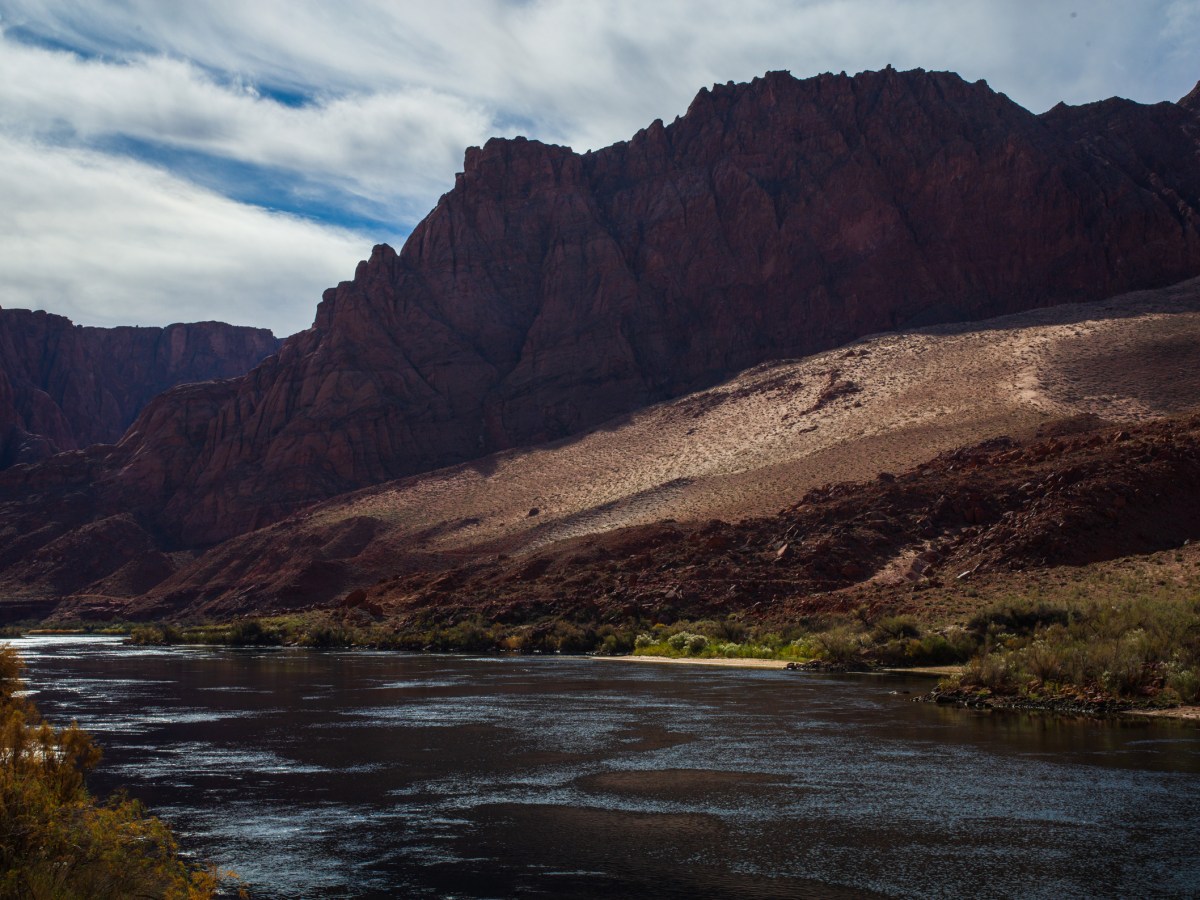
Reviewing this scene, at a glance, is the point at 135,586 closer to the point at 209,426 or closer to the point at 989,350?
the point at 209,426

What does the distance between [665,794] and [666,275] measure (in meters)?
98.5

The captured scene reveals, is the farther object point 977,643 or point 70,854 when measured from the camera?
point 977,643

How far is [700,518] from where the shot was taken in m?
66.5

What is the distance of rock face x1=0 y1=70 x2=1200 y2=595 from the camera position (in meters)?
101

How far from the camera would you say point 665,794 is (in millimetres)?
17391

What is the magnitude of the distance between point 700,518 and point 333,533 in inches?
1422

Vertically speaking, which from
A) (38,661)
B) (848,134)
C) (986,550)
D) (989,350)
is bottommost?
(38,661)

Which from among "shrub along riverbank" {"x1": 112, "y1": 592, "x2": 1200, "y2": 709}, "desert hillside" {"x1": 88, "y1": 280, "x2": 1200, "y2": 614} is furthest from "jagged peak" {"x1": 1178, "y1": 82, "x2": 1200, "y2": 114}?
"shrub along riverbank" {"x1": 112, "y1": 592, "x2": 1200, "y2": 709}

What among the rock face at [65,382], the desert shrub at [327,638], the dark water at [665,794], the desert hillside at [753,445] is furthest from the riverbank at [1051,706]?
the rock face at [65,382]

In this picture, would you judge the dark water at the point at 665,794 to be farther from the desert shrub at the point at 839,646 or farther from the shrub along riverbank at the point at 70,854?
the desert shrub at the point at 839,646

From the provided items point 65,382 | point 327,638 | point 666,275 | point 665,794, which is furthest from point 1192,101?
point 65,382

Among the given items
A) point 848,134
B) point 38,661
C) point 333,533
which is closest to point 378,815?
point 38,661

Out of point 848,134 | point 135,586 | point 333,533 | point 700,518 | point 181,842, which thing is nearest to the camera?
point 181,842

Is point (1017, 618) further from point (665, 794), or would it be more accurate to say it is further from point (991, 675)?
point (665, 794)
